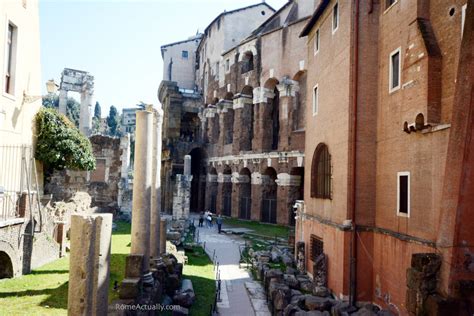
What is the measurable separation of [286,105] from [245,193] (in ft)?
28.4

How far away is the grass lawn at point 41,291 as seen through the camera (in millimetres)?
8141

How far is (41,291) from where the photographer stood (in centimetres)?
950

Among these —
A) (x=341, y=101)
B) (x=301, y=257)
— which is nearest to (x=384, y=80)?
(x=341, y=101)

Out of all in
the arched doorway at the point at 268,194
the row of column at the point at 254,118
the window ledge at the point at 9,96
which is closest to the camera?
the window ledge at the point at 9,96

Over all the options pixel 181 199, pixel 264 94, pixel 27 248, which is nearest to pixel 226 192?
pixel 181 199

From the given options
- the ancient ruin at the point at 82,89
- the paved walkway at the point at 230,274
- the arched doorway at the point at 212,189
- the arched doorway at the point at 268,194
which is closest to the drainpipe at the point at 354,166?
the paved walkway at the point at 230,274

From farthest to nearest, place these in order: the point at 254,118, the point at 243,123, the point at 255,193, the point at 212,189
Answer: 1. the point at 212,189
2. the point at 243,123
3. the point at 254,118
4. the point at 255,193

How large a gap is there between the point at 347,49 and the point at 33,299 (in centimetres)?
1057

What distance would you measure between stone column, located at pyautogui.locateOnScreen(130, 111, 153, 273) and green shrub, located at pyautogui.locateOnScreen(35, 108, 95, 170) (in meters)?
8.09

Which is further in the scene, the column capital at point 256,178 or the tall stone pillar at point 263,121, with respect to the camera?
the tall stone pillar at point 263,121

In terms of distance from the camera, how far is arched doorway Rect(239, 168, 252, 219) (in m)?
31.0

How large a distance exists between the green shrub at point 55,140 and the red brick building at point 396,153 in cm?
1153

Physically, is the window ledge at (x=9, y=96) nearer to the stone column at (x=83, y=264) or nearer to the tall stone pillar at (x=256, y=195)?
the stone column at (x=83, y=264)

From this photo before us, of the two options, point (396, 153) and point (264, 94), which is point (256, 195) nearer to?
point (264, 94)
